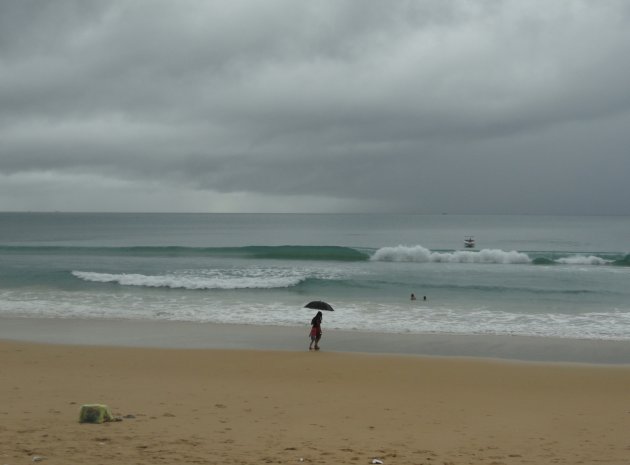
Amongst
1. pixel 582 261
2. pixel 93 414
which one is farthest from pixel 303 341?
pixel 582 261

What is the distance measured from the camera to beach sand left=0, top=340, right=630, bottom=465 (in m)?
6.81

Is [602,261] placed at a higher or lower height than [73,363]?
higher

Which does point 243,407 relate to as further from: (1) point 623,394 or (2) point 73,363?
(1) point 623,394

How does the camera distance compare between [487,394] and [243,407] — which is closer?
[243,407]

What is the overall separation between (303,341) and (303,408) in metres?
6.92

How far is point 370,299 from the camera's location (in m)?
24.2

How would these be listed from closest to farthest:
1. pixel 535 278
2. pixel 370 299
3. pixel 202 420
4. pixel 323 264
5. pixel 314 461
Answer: pixel 314 461 → pixel 202 420 → pixel 370 299 → pixel 535 278 → pixel 323 264

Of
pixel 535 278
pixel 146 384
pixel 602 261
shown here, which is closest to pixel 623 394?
pixel 146 384

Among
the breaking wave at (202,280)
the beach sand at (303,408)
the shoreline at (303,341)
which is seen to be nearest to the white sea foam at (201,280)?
the breaking wave at (202,280)

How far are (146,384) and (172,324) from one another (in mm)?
8076

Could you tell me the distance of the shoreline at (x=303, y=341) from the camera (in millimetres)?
14680

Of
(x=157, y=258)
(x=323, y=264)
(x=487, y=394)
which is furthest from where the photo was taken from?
(x=157, y=258)

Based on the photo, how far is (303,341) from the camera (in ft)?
52.6

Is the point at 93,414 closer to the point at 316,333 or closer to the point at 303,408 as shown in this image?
the point at 303,408
